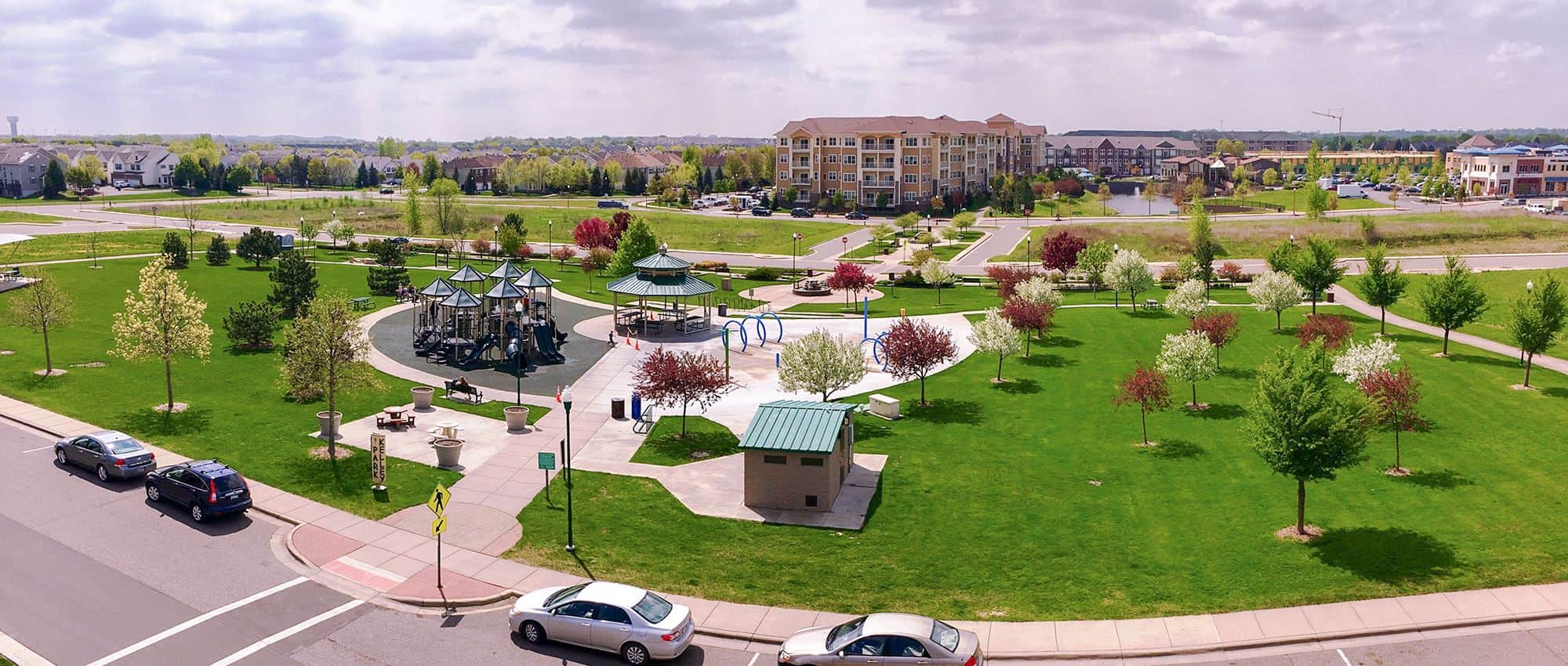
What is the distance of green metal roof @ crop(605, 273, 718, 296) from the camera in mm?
58531

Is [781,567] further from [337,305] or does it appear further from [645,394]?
[337,305]

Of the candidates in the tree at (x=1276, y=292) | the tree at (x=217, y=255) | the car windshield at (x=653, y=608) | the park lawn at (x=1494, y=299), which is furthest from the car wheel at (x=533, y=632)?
the tree at (x=217, y=255)

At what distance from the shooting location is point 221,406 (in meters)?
39.6

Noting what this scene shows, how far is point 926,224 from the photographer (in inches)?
5064

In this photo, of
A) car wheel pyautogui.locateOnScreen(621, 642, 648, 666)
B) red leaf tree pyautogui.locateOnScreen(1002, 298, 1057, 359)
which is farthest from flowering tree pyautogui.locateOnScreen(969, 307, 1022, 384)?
car wheel pyautogui.locateOnScreen(621, 642, 648, 666)

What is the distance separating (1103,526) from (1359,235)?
295 ft

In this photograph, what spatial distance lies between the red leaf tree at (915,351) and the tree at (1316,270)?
1128 inches

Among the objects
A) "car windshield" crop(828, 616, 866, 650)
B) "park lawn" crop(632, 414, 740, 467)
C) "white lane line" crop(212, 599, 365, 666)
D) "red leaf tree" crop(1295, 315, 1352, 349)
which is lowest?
"white lane line" crop(212, 599, 365, 666)

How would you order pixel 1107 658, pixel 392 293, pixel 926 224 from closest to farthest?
pixel 1107 658
pixel 392 293
pixel 926 224

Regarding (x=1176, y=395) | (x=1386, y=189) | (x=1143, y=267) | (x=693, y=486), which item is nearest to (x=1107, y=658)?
(x=693, y=486)

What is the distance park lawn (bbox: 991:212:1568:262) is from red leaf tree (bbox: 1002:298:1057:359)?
43711 millimetres

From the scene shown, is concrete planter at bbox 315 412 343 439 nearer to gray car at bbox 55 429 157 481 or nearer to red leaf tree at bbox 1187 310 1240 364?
gray car at bbox 55 429 157 481

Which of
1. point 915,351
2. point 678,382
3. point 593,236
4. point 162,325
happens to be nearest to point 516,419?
point 678,382

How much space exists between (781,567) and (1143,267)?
45250mm
